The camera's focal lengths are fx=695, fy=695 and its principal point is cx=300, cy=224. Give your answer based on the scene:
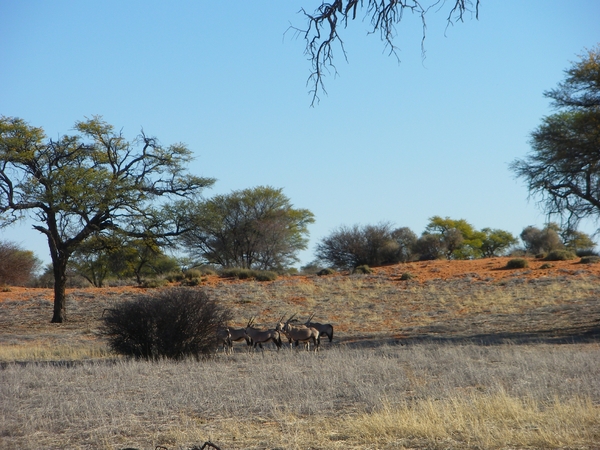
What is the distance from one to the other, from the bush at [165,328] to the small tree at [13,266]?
33.6m

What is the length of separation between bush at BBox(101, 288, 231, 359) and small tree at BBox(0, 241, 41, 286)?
110ft

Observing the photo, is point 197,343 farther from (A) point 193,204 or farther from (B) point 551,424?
(A) point 193,204

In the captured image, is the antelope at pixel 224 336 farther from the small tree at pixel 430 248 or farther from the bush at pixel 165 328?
the small tree at pixel 430 248

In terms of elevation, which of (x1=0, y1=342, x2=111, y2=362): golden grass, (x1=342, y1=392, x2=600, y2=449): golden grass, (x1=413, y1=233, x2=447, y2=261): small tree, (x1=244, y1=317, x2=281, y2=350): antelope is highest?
(x1=413, y1=233, x2=447, y2=261): small tree

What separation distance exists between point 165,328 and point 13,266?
3655cm

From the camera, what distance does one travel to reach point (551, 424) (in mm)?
6660

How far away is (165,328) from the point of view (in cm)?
1468

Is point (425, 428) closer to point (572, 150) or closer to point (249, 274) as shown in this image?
point (572, 150)

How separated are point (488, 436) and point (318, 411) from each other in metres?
2.26

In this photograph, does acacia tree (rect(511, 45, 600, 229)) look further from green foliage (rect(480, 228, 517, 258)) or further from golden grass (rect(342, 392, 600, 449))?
green foliage (rect(480, 228, 517, 258))

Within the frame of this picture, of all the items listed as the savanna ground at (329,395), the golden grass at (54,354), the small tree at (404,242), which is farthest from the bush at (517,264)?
the golden grass at (54,354)

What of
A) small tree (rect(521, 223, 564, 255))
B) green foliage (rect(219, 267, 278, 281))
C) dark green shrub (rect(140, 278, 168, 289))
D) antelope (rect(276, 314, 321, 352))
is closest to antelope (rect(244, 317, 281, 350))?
antelope (rect(276, 314, 321, 352))

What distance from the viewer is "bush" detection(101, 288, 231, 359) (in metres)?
14.7

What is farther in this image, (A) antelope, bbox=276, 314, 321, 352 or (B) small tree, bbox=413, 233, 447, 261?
(B) small tree, bbox=413, 233, 447, 261
